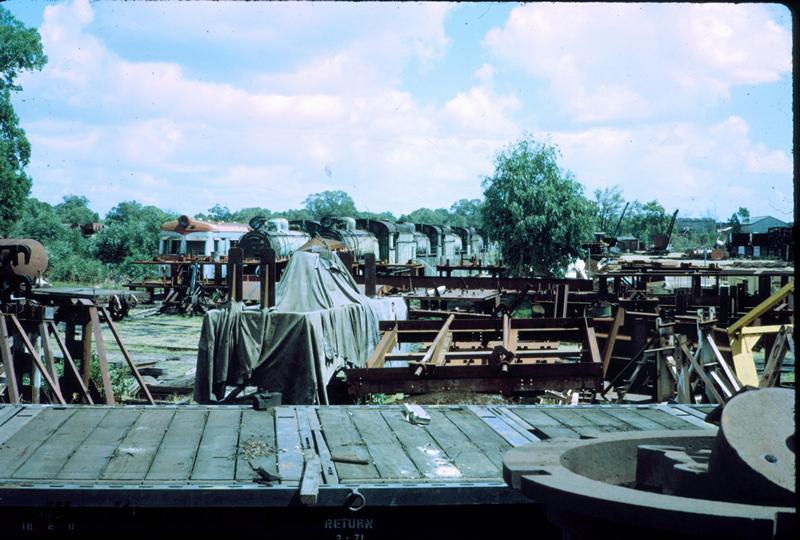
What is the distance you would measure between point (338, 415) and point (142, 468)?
1.59 meters

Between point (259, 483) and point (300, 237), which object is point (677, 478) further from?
point (300, 237)

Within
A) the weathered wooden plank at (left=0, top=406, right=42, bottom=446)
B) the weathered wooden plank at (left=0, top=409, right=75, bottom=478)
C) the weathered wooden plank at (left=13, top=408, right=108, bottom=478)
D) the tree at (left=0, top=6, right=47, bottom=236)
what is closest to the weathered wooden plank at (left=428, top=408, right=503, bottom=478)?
the weathered wooden plank at (left=13, top=408, right=108, bottom=478)

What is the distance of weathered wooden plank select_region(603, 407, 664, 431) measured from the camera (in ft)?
16.6

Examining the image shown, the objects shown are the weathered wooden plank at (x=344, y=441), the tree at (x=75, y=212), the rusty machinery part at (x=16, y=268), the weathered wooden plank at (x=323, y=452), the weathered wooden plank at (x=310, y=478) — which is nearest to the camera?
the weathered wooden plank at (x=310, y=478)

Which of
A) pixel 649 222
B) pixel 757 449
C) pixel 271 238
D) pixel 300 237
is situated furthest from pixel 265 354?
pixel 649 222

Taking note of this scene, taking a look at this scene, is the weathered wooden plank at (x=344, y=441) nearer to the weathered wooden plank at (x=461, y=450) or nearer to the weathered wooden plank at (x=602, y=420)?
the weathered wooden plank at (x=461, y=450)

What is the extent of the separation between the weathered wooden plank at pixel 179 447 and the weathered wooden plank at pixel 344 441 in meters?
0.73

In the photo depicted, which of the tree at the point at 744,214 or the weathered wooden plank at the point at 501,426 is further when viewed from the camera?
the tree at the point at 744,214

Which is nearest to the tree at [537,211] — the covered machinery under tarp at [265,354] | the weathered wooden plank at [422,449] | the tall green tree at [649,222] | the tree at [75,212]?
the covered machinery under tarp at [265,354]

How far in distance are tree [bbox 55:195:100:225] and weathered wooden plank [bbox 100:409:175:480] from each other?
6932cm

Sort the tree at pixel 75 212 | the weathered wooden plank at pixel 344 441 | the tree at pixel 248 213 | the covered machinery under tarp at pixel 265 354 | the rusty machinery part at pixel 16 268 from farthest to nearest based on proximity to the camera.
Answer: the tree at pixel 248 213
the tree at pixel 75 212
the covered machinery under tarp at pixel 265 354
the rusty machinery part at pixel 16 268
the weathered wooden plank at pixel 344 441

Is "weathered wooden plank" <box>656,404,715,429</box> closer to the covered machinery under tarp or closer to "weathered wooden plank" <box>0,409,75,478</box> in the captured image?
"weathered wooden plank" <box>0,409,75,478</box>

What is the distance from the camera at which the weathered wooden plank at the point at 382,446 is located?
3.94 metres

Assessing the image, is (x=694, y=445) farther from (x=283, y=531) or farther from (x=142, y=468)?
(x=142, y=468)
